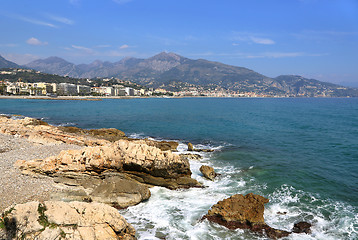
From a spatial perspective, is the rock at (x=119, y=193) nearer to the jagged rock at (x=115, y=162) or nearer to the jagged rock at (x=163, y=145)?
the jagged rock at (x=115, y=162)

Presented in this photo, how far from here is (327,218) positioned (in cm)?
982

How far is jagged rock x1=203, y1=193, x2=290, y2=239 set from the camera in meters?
8.78

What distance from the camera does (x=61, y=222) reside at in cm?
630

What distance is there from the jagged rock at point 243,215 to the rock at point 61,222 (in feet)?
12.8

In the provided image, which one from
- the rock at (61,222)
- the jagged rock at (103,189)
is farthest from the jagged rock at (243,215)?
the rock at (61,222)

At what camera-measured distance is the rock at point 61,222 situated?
5930 millimetres

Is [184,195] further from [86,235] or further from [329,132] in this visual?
[329,132]

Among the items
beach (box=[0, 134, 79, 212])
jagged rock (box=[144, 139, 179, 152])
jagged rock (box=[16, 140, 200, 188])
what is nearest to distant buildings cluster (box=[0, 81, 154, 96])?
jagged rock (box=[144, 139, 179, 152])

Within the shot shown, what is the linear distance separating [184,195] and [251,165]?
277 inches

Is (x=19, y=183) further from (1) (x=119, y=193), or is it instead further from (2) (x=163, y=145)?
(2) (x=163, y=145)

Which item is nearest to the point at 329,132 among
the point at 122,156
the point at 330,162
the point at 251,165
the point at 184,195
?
the point at 330,162

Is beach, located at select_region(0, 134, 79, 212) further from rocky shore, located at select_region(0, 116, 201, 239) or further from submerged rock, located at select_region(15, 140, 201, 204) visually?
submerged rock, located at select_region(15, 140, 201, 204)

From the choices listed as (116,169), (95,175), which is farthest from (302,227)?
(95,175)

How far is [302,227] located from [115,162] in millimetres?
8819
